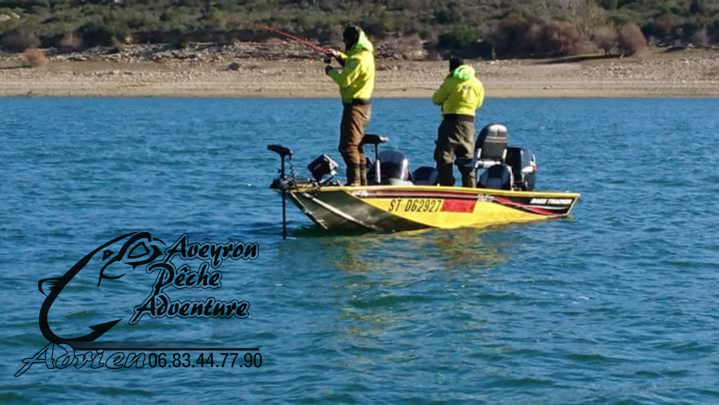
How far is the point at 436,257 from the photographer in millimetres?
14648

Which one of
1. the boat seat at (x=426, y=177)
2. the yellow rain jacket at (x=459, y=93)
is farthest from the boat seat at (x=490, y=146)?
the yellow rain jacket at (x=459, y=93)

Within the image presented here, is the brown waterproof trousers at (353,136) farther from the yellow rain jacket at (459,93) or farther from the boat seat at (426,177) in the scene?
the boat seat at (426,177)

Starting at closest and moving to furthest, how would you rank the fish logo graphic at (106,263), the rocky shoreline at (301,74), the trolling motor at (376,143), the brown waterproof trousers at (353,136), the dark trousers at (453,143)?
the fish logo graphic at (106,263)
the brown waterproof trousers at (353,136)
the trolling motor at (376,143)
the dark trousers at (453,143)
the rocky shoreline at (301,74)

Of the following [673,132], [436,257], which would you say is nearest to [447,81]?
[436,257]

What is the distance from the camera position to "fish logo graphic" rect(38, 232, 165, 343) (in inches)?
446

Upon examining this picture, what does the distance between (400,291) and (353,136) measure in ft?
10.1

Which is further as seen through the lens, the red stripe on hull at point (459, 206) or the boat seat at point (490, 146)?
the boat seat at point (490, 146)

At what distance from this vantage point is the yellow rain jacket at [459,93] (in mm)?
16141


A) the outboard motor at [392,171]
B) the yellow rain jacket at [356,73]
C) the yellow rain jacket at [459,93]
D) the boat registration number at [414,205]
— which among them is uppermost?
the yellow rain jacket at [356,73]

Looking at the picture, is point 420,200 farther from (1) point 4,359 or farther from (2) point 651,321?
(1) point 4,359

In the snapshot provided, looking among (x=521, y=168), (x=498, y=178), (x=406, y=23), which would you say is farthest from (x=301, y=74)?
(x=498, y=178)

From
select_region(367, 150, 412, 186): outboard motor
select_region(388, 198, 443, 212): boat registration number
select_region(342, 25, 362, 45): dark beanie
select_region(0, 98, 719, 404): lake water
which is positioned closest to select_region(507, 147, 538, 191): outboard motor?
select_region(0, 98, 719, 404): lake water

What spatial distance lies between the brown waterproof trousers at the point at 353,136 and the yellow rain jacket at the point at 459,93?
1.03 meters

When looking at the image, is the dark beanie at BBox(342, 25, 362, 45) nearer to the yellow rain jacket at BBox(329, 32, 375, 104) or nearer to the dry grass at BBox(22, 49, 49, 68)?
the yellow rain jacket at BBox(329, 32, 375, 104)
